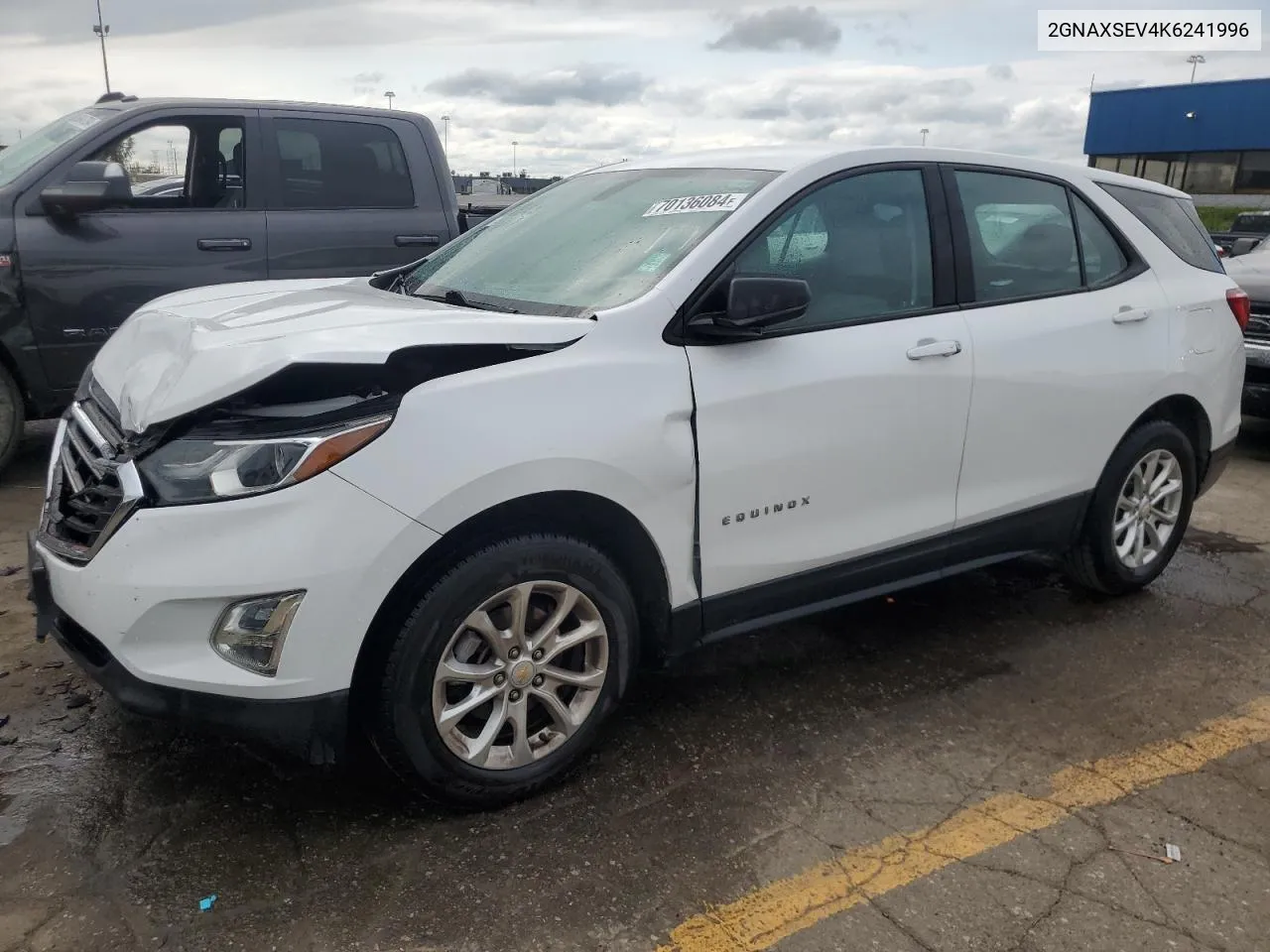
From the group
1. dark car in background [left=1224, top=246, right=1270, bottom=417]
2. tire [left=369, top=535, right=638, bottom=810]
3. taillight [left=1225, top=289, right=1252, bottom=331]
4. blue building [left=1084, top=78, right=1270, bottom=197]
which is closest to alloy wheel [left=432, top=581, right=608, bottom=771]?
tire [left=369, top=535, right=638, bottom=810]

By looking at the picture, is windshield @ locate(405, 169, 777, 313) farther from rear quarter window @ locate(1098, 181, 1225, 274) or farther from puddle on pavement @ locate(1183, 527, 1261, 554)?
puddle on pavement @ locate(1183, 527, 1261, 554)

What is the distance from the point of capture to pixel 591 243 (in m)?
3.27

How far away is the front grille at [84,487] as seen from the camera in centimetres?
242

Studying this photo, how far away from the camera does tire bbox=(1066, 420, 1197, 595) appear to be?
13.5 ft

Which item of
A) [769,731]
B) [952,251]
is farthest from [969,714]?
[952,251]

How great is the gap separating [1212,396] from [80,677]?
14.7 feet

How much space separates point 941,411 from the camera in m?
3.37

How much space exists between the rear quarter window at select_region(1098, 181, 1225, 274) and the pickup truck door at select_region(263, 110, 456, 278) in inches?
148

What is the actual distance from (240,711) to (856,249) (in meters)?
2.24

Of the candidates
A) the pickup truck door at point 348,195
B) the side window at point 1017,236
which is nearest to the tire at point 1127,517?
the side window at point 1017,236

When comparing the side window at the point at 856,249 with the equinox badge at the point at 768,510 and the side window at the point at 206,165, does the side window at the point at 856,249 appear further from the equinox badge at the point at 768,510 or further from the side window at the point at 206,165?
the side window at the point at 206,165

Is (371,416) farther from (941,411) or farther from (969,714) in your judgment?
(969,714)

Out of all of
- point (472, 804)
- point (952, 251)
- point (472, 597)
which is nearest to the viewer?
point (472, 597)

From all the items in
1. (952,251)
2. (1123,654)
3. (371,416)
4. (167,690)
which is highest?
(952,251)
